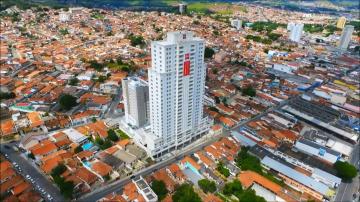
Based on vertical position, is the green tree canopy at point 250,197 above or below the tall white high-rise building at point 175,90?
below

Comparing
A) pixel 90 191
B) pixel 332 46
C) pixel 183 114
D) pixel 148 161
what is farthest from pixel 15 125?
pixel 332 46

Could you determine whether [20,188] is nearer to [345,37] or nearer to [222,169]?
[222,169]

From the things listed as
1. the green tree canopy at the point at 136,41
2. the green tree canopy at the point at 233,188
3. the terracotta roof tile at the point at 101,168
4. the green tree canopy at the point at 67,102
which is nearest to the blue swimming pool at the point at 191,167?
the green tree canopy at the point at 233,188

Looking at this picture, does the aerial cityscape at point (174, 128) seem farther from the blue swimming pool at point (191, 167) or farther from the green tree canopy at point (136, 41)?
the green tree canopy at point (136, 41)

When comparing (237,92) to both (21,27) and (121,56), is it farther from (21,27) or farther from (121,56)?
(21,27)

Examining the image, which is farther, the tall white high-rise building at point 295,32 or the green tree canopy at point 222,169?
the tall white high-rise building at point 295,32

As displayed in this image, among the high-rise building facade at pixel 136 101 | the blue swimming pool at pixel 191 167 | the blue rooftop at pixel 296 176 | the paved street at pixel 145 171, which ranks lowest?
the paved street at pixel 145 171

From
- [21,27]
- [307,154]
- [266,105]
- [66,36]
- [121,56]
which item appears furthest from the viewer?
[21,27]
